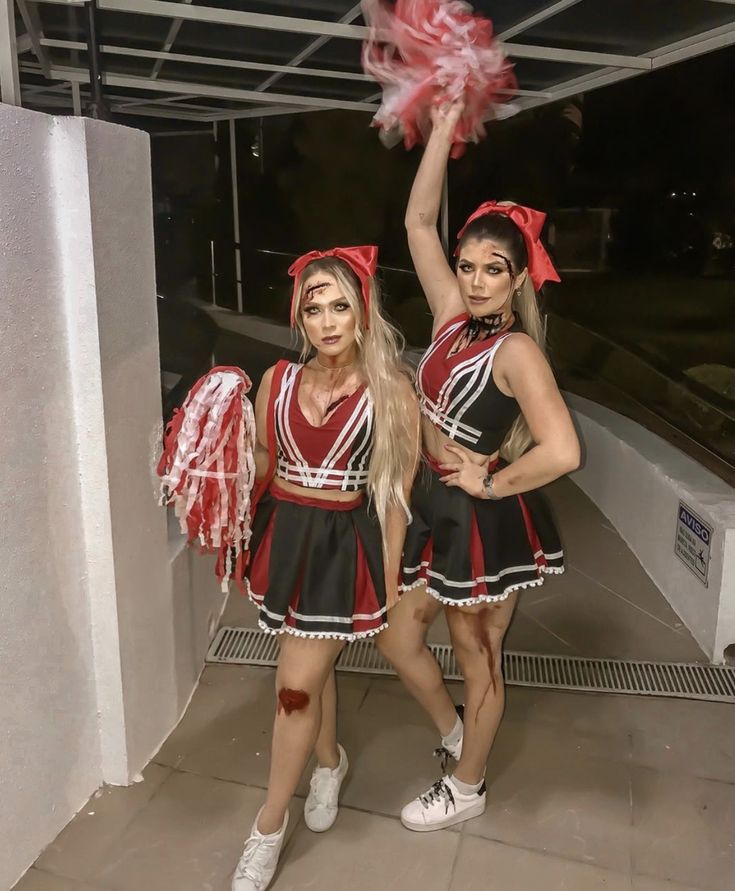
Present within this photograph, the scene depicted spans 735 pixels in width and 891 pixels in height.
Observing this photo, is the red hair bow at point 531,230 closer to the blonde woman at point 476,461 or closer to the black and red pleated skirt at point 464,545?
the blonde woman at point 476,461

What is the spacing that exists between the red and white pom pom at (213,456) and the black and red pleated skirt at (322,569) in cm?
10

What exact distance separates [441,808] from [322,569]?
29.4 inches

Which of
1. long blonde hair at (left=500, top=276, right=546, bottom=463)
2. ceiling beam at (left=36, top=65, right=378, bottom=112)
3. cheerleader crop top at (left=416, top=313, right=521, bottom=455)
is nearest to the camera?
cheerleader crop top at (left=416, top=313, right=521, bottom=455)

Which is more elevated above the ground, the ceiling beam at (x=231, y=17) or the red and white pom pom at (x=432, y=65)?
the ceiling beam at (x=231, y=17)

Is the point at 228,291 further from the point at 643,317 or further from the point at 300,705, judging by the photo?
the point at 300,705

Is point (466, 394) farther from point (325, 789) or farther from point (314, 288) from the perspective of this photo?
point (325, 789)

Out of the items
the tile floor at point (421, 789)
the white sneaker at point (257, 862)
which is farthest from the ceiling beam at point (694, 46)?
the white sneaker at point (257, 862)

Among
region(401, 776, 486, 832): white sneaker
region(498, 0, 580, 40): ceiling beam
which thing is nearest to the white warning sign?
region(401, 776, 486, 832): white sneaker

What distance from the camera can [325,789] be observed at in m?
1.91

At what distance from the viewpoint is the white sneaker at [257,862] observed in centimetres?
166

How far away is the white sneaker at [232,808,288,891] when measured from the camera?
65.2 inches

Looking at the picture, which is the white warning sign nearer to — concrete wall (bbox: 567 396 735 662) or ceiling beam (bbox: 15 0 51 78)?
concrete wall (bbox: 567 396 735 662)

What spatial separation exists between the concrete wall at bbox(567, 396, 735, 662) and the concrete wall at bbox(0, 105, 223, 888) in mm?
1881

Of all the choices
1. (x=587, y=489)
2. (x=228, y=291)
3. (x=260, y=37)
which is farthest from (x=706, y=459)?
(x=228, y=291)
